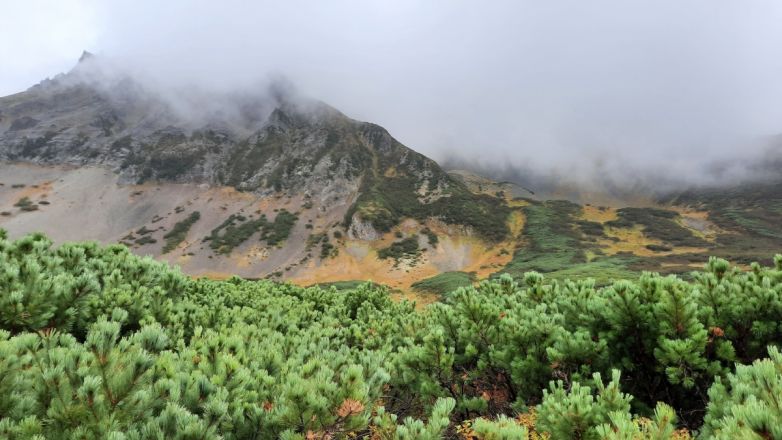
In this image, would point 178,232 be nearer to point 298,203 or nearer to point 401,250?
point 298,203

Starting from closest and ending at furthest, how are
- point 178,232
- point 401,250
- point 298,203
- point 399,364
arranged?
point 399,364, point 401,250, point 178,232, point 298,203

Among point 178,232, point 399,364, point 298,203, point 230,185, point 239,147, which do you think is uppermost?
point 239,147

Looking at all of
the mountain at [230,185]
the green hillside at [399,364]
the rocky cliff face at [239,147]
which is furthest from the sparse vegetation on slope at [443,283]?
the green hillside at [399,364]

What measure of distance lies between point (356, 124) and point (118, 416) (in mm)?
146295

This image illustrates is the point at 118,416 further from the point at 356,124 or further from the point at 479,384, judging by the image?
the point at 356,124

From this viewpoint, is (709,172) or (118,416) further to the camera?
(709,172)

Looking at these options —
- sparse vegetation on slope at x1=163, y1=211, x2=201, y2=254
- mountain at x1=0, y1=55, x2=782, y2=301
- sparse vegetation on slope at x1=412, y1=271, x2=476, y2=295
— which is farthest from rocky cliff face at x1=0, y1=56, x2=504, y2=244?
sparse vegetation on slope at x1=412, y1=271, x2=476, y2=295

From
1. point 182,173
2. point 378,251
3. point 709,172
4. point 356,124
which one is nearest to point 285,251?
point 378,251

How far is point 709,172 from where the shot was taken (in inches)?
6796

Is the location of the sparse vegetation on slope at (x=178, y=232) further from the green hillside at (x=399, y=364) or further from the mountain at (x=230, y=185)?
the green hillside at (x=399, y=364)

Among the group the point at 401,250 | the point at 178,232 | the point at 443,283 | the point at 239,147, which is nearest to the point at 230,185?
the point at 239,147

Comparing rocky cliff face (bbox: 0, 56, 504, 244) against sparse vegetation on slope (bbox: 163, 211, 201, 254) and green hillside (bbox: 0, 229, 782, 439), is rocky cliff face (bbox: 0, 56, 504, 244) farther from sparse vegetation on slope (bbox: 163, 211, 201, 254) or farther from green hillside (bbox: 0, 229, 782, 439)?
green hillside (bbox: 0, 229, 782, 439)

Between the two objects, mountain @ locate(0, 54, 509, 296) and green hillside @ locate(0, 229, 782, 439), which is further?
mountain @ locate(0, 54, 509, 296)

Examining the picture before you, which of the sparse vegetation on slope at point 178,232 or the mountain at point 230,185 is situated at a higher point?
the mountain at point 230,185
